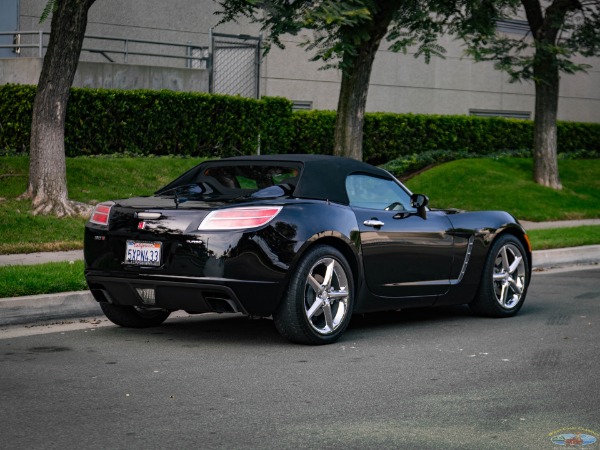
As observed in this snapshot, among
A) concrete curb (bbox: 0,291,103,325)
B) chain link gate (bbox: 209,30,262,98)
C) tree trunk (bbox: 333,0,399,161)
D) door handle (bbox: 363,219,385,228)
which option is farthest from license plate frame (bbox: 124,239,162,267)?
chain link gate (bbox: 209,30,262,98)

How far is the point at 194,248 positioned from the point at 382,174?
2.12m

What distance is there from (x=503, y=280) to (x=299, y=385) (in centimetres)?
372

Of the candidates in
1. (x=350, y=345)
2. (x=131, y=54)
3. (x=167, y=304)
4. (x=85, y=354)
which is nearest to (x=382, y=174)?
(x=350, y=345)

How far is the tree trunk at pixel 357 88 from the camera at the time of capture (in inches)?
680

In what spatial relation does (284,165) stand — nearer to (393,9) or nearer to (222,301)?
(222,301)

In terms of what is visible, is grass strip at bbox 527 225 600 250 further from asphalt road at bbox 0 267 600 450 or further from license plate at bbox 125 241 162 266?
license plate at bbox 125 241 162 266

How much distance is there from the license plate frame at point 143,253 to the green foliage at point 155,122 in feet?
41.7

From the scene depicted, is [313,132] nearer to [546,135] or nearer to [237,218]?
[546,135]

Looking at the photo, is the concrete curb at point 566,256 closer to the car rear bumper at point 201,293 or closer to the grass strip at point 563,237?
the grass strip at point 563,237

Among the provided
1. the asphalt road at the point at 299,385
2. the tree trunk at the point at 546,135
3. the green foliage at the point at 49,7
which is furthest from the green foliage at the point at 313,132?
the asphalt road at the point at 299,385

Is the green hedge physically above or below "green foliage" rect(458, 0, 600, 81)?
below

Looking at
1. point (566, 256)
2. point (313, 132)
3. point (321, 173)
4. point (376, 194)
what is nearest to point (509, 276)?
point (376, 194)

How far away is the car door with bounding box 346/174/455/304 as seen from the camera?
8703 mm
